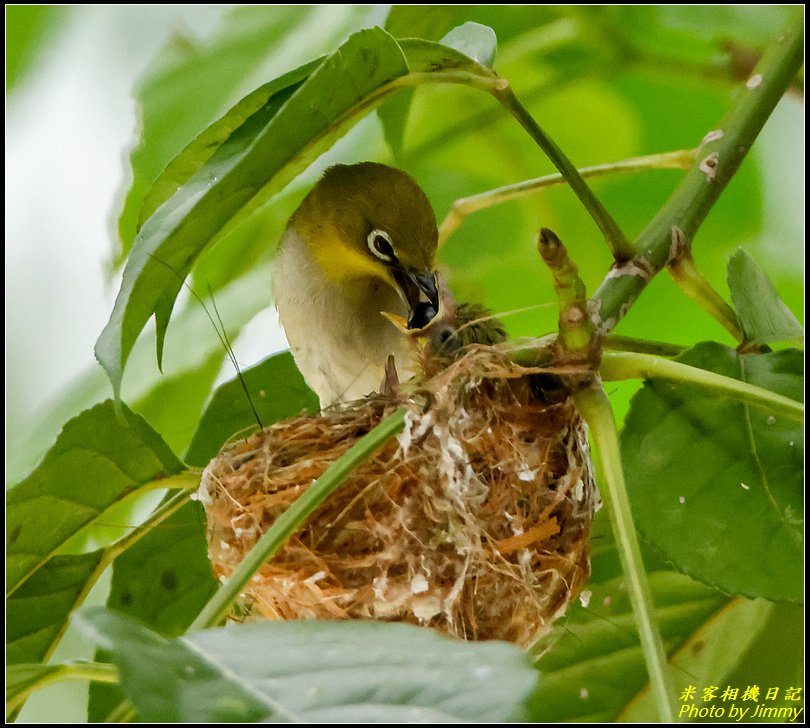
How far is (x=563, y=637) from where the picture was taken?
6.00ft

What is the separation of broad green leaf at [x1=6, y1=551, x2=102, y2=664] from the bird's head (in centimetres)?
78

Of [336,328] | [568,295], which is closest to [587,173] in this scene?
[568,295]

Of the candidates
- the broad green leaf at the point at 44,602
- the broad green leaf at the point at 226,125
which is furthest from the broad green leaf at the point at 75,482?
the broad green leaf at the point at 226,125

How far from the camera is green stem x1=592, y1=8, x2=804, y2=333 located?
1270 millimetres

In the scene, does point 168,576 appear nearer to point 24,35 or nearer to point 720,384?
point 720,384

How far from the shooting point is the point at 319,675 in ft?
2.71

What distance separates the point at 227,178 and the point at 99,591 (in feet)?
5.10

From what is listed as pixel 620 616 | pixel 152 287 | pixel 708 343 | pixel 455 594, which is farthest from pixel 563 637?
pixel 152 287

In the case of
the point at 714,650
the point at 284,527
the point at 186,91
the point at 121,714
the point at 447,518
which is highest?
the point at 186,91

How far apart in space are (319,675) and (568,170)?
2.27ft

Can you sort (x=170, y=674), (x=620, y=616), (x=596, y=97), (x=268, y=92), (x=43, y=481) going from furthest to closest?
(x=596, y=97) → (x=620, y=616) → (x=43, y=481) → (x=268, y=92) → (x=170, y=674)

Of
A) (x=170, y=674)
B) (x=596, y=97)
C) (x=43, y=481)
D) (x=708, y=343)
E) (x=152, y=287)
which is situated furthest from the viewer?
(x=596, y=97)

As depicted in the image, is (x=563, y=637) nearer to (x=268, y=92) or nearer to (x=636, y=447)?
(x=636, y=447)

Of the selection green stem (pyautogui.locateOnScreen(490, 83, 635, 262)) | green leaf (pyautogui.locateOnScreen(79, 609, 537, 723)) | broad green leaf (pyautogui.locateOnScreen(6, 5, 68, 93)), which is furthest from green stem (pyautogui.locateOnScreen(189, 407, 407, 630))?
broad green leaf (pyautogui.locateOnScreen(6, 5, 68, 93))
